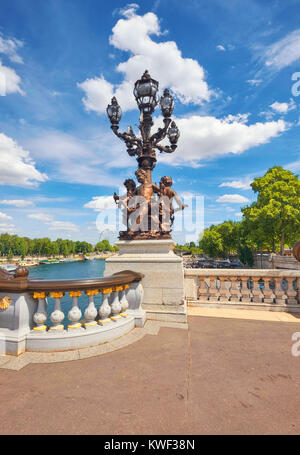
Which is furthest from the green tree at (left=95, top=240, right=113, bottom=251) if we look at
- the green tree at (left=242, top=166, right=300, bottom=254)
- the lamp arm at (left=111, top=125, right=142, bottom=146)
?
the lamp arm at (left=111, top=125, right=142, bottom=146)

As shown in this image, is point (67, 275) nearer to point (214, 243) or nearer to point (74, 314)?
point (214, 243)

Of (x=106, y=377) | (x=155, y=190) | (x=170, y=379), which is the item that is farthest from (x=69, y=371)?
(x=155, y=190)

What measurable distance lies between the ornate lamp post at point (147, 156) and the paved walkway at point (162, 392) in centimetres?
314

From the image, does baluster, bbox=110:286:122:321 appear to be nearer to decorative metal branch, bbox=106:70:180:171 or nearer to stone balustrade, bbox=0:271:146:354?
stone balustrade, bbox=0:271:146:354

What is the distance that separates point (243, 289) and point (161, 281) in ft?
8.81

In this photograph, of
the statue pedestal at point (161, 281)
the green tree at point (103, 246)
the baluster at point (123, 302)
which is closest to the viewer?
the baluster at point (123, 302)

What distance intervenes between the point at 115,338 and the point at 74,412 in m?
1.80

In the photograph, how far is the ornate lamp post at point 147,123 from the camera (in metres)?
6.64

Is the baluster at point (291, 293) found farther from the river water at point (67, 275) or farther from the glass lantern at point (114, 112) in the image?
the glass lantern at point (114, 112)

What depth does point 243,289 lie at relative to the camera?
21.0ft

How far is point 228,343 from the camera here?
3.98m

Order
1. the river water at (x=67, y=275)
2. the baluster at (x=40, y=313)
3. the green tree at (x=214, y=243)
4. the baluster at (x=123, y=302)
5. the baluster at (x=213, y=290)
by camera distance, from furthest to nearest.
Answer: the green tree at (x=214, y=243) → the river water at (x=67, y=275) → the baluster at (x=213, y=290) → the baluster at (x=123, y=302) → the baluster at (x=40, y=313)

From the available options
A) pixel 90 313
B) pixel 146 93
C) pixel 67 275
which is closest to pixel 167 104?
pixel 146 93

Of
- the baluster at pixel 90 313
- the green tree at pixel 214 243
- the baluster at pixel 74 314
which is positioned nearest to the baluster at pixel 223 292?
the baluster at pixel 90 313
